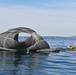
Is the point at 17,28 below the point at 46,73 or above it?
above

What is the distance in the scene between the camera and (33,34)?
70.6m

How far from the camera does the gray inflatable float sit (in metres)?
68.1

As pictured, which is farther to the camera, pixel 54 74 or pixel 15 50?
pixel 15 50

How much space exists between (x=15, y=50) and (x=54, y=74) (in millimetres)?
36310

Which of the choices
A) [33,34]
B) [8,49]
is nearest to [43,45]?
[33,34]

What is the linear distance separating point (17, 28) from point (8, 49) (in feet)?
18.9

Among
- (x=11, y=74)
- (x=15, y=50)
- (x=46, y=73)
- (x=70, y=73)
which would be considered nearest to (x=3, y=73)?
(x=11, y=74)

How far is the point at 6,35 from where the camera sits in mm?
69375

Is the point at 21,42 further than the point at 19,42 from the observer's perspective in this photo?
Yes

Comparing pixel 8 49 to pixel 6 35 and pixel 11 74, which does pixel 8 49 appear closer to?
pixel 6 35

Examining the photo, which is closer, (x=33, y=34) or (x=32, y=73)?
(x=32, y=73)

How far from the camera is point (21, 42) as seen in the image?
68938 millimetres

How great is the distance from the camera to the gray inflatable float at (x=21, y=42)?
68062 millimetres

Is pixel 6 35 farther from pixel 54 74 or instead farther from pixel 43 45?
pixel 54 74
